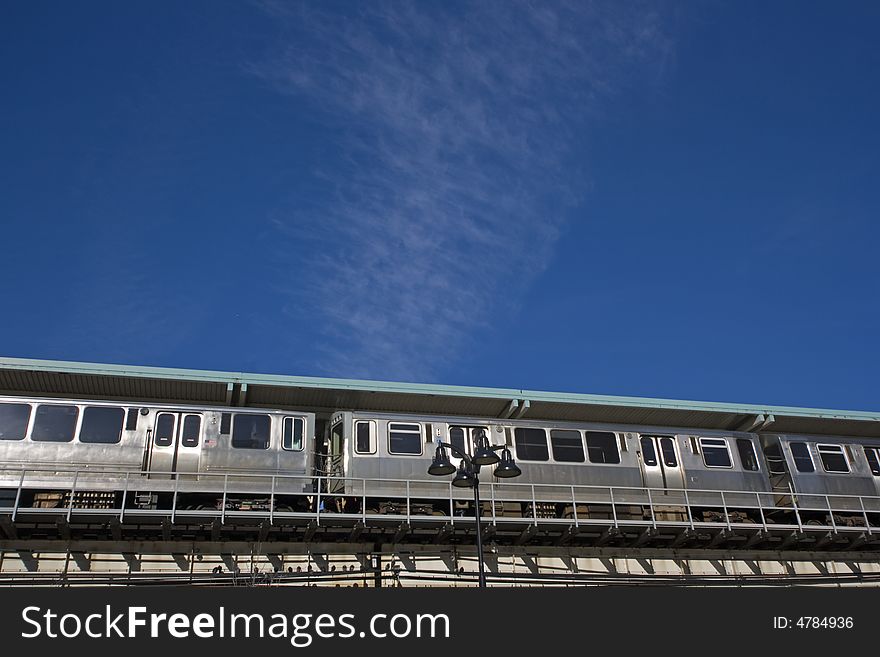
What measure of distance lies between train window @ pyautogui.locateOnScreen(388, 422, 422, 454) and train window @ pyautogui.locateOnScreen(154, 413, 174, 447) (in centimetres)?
620

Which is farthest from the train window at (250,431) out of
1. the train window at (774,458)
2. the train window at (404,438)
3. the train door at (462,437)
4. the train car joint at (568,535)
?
the train window at (774,458)

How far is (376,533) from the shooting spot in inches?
872

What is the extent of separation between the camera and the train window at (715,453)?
25.6 meters

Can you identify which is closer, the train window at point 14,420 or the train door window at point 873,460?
the train window at point 14,420

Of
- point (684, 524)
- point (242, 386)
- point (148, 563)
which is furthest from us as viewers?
point (242, 386)

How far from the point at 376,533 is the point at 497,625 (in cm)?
1192

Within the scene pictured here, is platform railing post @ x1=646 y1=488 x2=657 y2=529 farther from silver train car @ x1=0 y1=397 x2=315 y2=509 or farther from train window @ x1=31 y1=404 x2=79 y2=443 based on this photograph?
train window @ x1=31 y1=404 x2=79 y2=443

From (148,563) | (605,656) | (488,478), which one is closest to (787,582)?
(488,478)

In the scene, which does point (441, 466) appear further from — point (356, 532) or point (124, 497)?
point (124, 497)

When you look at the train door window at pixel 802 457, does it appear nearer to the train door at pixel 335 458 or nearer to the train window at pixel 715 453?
the train window at pixel 715 453

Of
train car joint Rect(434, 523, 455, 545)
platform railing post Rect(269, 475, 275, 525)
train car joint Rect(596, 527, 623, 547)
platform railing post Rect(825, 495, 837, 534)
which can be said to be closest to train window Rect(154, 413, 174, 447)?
platform railing post Rect(269, 475, 275, 525)

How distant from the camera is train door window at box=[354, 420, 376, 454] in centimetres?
2309

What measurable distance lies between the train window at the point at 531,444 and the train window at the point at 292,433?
660 centimetres

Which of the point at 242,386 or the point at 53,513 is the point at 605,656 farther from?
the point at 242,386
